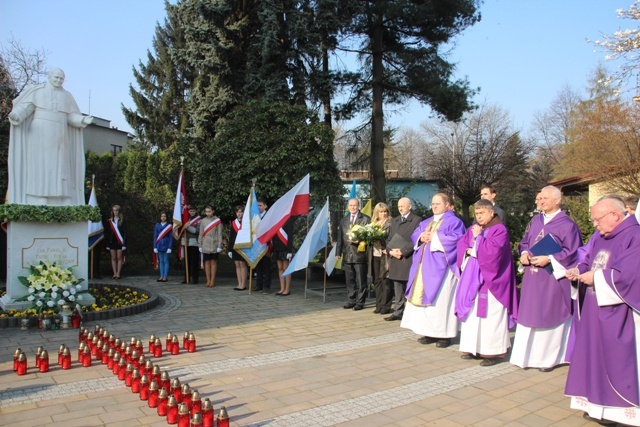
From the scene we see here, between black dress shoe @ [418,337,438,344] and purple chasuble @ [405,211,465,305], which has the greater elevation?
purple chasuble @ [405,211,465,305]

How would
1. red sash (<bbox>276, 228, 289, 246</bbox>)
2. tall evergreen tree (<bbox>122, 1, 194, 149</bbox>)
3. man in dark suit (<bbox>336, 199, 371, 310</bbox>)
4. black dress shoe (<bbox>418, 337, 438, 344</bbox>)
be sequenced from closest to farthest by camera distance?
black dress shoe (<bbox>418, 337, 438, 344</bbox>), man in dark suit (<bbox>336, 199, 371, 310</bbox>), red sash (<bbox>276, 228, 289, 246</bbox>), tall evergreen tree (<bbox>122, 1, 194, 149</bbox>)

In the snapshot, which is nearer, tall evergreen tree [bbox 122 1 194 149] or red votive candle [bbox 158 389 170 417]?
red votive candle [bbox 158 389 170 417]

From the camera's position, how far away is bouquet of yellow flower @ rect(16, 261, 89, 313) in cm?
795

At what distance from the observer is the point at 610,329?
14.6 feet

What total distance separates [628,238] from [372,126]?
13775mm

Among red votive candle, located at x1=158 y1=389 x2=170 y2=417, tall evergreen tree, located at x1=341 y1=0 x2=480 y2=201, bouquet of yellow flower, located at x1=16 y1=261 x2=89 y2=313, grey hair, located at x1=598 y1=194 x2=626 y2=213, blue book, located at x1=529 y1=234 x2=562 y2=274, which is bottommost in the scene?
red votive candle, located at x1=158 y1=389 x2=170 y2=417

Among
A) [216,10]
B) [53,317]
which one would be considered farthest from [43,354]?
[216,10]

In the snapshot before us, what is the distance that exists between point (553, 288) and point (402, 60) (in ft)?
41.4

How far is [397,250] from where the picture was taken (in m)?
8.59

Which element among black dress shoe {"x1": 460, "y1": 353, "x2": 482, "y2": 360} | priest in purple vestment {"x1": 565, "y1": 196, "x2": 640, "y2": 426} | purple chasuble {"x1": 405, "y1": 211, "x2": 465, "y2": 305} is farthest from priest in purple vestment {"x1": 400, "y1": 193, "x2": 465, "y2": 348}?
priest in purple vestment {"x1": 565, "y1": 196, "x2": 640, "y2": 426}

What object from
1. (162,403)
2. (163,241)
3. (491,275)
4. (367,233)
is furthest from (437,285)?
(163,241)

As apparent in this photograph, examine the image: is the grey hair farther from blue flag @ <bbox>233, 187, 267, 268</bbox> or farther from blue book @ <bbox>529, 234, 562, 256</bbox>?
blue flag @ <bbox>233, 187, 267, 268</bbox>

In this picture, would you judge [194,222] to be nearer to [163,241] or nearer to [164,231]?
[164,231]

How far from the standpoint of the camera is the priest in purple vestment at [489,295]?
20.4 ft
